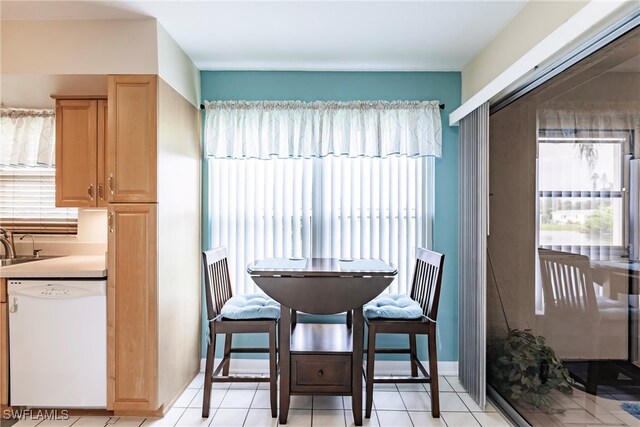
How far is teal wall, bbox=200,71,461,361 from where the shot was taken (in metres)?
2.99

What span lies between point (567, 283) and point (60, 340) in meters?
2.75

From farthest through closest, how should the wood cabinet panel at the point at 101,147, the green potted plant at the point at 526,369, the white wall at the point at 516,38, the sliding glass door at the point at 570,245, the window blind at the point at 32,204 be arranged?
the window blind at the point at 32,204 < the wood cabinet panel at the point at 101,147 < the green potted plant at the point at 526,369 < the white wall at the point at 516,38 < the sliding glass door at the point at 570,245

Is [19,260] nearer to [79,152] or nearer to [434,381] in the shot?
[79,152]

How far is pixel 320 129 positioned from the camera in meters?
2.91

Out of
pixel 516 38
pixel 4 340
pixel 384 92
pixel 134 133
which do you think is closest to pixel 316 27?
pixel 384 92

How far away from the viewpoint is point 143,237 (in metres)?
2.23

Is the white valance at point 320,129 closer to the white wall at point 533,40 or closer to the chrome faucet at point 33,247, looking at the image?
the white wall at point 533,40

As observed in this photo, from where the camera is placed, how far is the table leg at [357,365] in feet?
7.26

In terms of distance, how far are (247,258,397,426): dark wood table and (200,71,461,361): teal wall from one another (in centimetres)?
74

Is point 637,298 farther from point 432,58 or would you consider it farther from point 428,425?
point 432,58

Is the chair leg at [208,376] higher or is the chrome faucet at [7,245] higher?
the chrome faucet at [7,245]

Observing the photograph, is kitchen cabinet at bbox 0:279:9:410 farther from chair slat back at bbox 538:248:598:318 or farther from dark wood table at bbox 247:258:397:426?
chair slat back at bbox 538:248:598:318

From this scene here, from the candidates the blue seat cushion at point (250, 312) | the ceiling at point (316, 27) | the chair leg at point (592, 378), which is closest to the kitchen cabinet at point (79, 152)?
the ceiling at point (316, 27)

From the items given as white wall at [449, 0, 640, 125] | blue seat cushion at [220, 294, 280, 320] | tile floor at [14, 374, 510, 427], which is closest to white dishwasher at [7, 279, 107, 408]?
tile floor at [14, 374, 510, 427]
